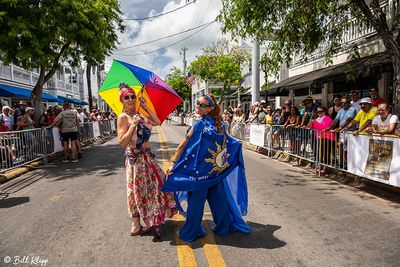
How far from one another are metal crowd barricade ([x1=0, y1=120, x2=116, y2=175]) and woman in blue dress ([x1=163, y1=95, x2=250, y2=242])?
5.84 meters

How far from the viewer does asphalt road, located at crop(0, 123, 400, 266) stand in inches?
130

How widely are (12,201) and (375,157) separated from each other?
700 centimetres

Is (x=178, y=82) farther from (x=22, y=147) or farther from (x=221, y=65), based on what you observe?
(x=22, y=147)

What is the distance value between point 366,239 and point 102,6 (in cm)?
1151

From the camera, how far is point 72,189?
6469 mm

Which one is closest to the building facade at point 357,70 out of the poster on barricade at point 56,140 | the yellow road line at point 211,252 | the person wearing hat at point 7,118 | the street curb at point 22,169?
the yellow road line at point 211,252

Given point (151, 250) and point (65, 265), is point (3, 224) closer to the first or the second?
point (65, 265)

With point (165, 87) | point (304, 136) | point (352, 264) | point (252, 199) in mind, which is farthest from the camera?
point (304, 136)

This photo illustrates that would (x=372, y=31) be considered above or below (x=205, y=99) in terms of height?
above

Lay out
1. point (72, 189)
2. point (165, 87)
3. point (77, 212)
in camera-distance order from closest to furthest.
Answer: point (165, 87), point (77, 212), point (72, 189)

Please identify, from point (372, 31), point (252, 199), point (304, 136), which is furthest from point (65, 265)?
point (372, 31)

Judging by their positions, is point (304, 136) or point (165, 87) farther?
point (304, 136)

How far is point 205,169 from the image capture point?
3547 mm

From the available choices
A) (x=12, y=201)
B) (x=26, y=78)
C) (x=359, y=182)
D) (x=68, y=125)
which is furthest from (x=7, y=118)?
(x=26, y=78)
